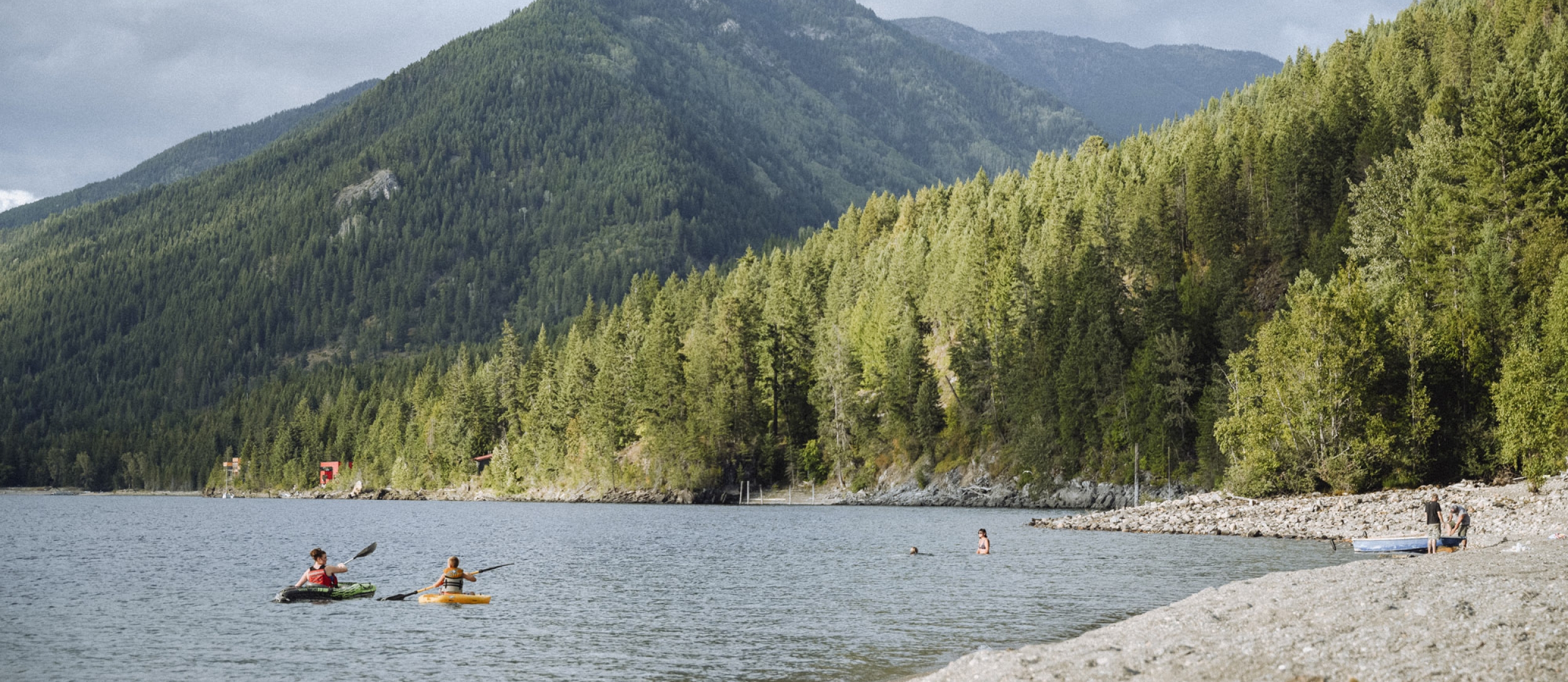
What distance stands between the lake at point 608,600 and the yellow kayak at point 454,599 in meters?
0.33

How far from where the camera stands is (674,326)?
14612 centimetres

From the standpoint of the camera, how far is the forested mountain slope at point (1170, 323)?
2813 inches

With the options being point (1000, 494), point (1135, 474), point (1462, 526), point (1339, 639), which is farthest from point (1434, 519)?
point (1000, 494)

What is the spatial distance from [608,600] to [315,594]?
10425 mm

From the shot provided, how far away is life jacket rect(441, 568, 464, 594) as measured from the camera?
40812 mm

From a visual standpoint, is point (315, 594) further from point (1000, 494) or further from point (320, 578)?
point (1000, 494)

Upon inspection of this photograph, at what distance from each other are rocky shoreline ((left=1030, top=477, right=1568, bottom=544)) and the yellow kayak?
127 feet

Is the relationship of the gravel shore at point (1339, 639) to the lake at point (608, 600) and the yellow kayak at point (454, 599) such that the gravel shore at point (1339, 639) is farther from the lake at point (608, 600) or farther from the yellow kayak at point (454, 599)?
the yellow kayak at point (454, 599)

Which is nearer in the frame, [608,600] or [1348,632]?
[1348,632]

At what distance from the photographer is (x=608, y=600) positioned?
42.3 metres

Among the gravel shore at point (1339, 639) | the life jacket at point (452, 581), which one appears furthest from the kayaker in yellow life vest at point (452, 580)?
the gravel shore at point (1339, 639)

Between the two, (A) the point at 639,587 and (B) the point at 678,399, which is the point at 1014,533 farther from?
(B) the point at 678,399

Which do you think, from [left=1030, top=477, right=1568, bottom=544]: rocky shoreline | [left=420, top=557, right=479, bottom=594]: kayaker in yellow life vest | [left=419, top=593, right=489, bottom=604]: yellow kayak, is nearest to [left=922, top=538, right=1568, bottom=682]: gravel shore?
[left=419, top=593, right=489, bottom=604]: yellow kayak

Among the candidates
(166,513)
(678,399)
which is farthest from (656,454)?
(166,513)
